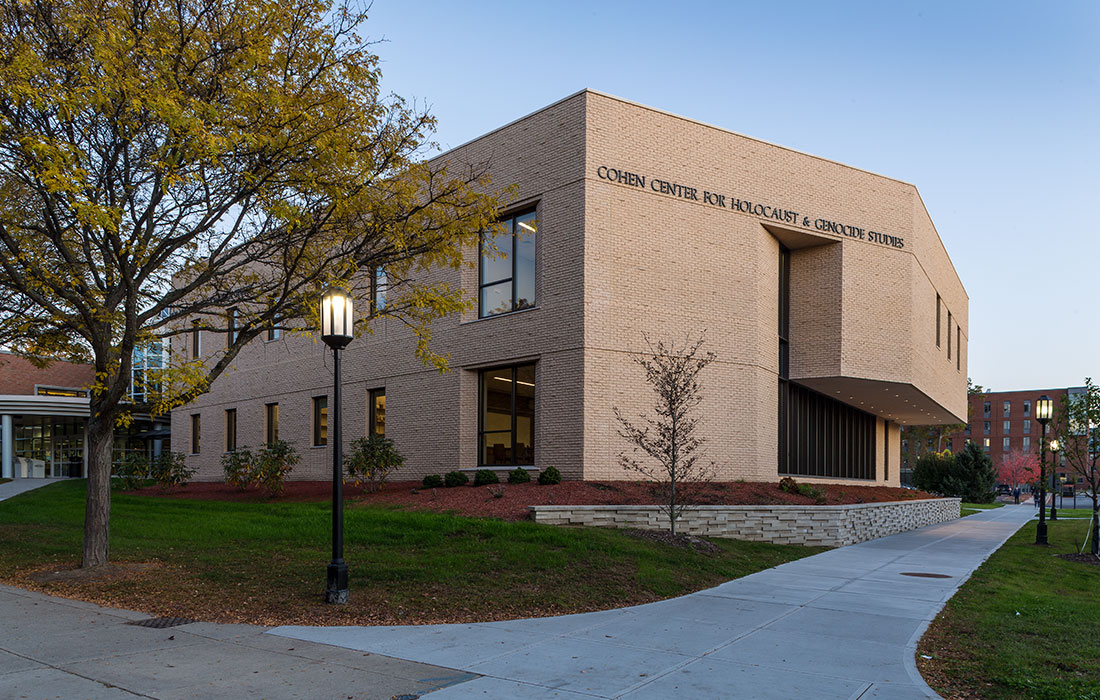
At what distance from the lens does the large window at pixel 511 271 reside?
2114 cm

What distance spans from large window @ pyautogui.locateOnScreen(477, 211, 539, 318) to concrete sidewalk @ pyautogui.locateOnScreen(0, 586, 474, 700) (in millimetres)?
13542

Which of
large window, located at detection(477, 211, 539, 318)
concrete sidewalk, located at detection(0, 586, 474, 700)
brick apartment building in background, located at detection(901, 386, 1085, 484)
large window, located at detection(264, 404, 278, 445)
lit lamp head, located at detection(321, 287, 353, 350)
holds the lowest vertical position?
brick apartment building in background, located at detection(901, 386, 1085, 484)

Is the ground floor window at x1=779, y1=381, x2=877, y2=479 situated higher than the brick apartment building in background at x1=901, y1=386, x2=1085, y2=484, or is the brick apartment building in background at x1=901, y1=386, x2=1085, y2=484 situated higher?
the ground floor window at x1=779, y1=381, x2=877, y2=479

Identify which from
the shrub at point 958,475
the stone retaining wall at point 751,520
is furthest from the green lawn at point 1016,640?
the shrub at point 958,475

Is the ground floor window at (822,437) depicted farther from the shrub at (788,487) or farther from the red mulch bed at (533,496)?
the shrub at (788,487)

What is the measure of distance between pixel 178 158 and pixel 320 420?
18019 millimetres

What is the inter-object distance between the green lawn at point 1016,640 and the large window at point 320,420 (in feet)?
66.8

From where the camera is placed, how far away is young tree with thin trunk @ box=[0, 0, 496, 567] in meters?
10.8

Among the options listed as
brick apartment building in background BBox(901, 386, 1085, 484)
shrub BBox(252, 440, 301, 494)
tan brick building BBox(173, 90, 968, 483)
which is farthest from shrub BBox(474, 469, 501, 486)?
brick apartment building in background BBox(901, 386, 1085, 484)

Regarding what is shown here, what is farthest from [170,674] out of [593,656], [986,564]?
[986,564]

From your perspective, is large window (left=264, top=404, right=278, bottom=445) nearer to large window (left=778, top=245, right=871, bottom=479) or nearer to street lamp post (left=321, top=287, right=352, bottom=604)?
large window (left=778, top=245, right=871, bottom=479)

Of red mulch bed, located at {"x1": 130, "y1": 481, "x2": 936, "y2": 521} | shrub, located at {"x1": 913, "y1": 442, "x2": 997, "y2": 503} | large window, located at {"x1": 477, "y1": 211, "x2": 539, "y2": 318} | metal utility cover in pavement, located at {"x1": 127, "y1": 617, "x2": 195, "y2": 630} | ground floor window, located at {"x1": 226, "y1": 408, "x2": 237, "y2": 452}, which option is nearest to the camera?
metal utility cover in pavement, located at {"x1": 127, "y1": 617, "x2": 195, "y2": 630}

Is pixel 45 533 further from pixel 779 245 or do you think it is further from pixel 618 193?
pixel 779 245

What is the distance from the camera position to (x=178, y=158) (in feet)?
37.1
